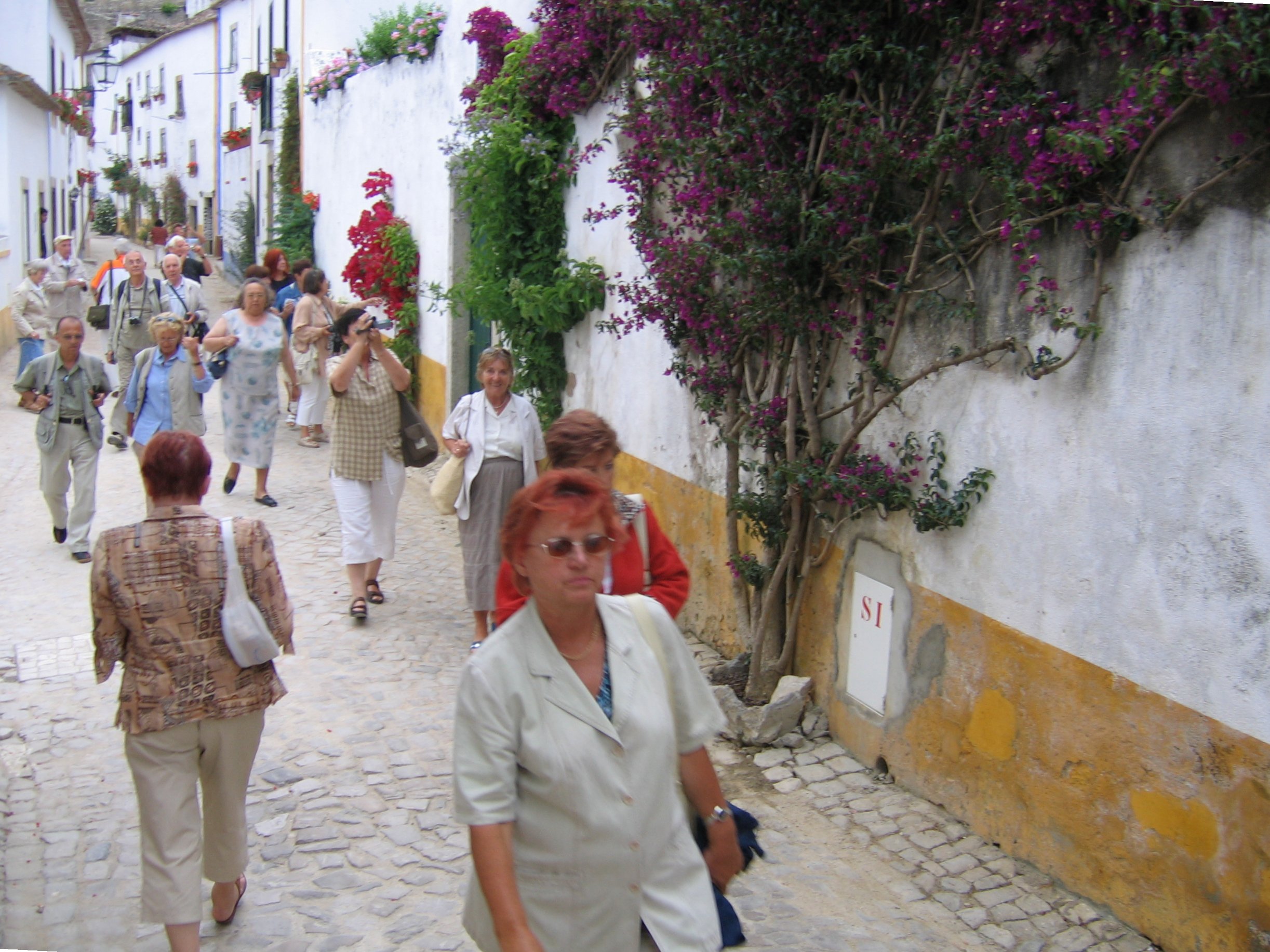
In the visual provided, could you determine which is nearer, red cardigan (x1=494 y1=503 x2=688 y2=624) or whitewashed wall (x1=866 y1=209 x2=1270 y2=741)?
whitewashed wall (x1=866 y1=209 x2=1270 y2=741)

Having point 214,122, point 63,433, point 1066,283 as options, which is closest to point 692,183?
point 1066,283

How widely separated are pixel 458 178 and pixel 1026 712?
6657mm

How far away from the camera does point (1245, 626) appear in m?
3.68

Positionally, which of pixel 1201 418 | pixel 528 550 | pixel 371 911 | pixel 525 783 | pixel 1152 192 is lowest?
pixel 371 911

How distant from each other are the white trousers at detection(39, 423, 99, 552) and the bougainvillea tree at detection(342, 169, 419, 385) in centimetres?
485

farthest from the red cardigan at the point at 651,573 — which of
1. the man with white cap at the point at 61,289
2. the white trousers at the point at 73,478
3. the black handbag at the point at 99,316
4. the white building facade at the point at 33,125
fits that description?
the white building facade at the point at 33,125

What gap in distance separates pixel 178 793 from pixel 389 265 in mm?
10227

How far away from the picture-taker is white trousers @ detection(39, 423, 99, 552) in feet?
28.6

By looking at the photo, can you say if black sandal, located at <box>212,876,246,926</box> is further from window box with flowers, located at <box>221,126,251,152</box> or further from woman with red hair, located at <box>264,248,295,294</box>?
window box with flowers, located at <box>221,126,251,152</box>

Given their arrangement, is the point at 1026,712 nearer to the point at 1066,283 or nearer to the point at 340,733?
the point at 1066,283

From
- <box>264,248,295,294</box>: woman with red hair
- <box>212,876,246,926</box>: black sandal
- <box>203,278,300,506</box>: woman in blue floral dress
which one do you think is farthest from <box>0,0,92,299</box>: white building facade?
<box>212,876,246,926</box>: black sandal

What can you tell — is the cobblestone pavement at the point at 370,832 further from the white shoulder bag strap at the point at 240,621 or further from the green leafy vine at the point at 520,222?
the green leafy vine at the point at 520,222

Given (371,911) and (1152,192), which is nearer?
(1152,192)

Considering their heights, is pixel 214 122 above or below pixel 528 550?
above
